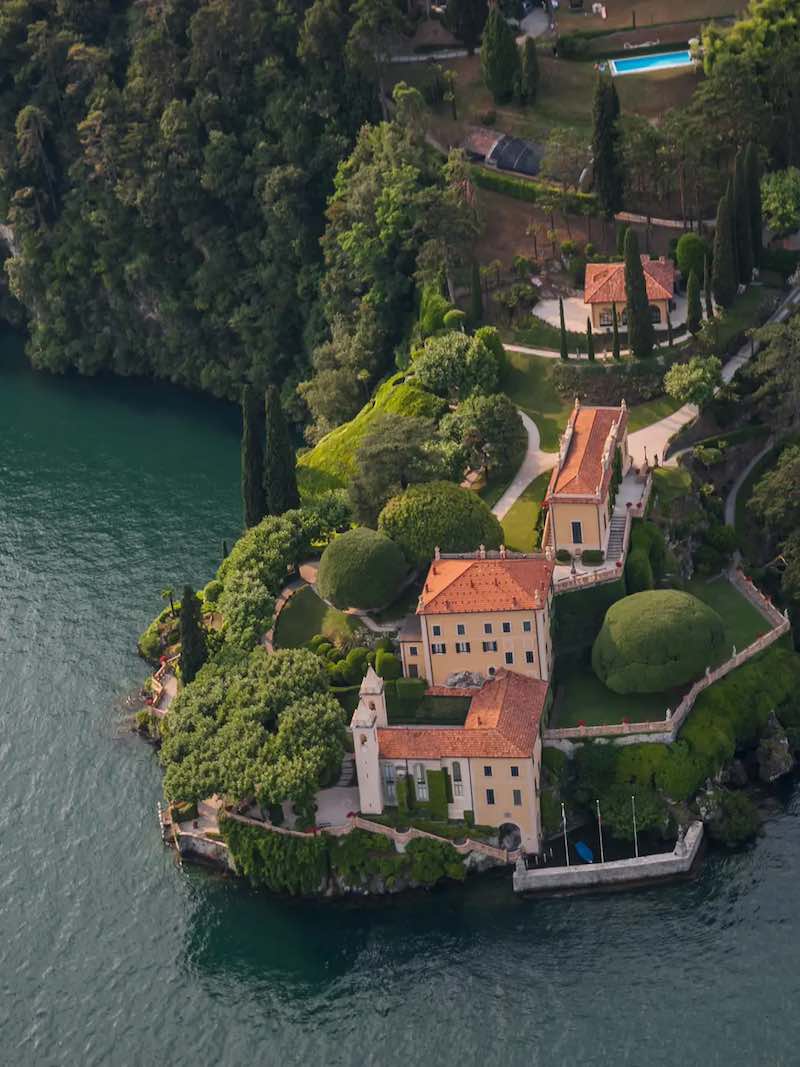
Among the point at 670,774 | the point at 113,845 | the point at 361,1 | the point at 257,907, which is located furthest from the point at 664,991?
the point at 361,1

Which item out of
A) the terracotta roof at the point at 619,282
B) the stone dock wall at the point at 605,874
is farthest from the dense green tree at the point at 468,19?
the stone dock wall at the point at 605,874

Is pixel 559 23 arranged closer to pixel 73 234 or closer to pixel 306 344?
pixel 306 344

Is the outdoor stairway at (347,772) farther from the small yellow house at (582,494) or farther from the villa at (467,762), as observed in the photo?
the small yellow house at (582,494)

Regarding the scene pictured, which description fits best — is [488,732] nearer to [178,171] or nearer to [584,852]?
[584,852]

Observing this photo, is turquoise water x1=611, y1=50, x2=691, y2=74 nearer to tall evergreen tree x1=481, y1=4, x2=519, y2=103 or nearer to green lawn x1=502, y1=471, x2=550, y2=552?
tall evergreen tree x1=481, y1=4, x2=519, y2=103

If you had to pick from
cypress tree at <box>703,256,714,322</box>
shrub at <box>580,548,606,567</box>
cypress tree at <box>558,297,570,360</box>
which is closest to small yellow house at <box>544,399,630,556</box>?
shrub at <box>580,548,606,567</box>
